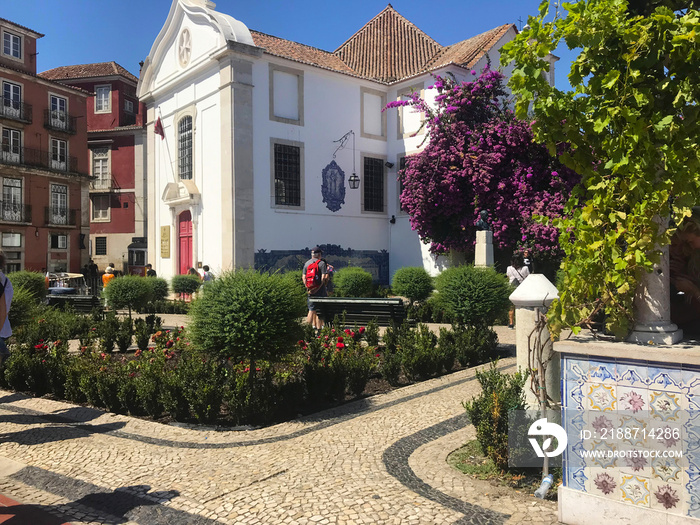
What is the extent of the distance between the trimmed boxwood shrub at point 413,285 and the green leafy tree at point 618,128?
12687 millimetres

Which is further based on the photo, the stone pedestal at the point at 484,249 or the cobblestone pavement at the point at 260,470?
the stone pedestal at the point at 484,249

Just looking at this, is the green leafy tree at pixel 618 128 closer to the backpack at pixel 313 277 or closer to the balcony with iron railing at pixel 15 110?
the backpack at pixel 313 277

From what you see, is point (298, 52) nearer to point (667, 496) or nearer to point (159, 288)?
point (159, 288)

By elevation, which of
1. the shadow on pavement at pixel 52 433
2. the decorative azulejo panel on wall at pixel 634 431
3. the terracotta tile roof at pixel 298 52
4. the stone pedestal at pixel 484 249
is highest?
the terracotta tile roof at pixel 298 52

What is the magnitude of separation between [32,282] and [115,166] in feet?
80.4

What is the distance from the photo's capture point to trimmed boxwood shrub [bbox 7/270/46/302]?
13094mm

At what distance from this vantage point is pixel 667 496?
290 centimetres

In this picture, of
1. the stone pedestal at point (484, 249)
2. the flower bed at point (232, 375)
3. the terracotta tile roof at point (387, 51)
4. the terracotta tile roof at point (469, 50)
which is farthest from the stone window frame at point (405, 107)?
the flower bed at point (232, 375)

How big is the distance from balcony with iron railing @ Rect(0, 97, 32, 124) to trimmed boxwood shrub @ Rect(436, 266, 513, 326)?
27.5m

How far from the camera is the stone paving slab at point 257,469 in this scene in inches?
134

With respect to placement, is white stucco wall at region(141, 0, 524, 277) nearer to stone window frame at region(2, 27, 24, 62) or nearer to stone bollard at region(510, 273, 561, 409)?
stone window frame at region(2, 27, 24, 62)

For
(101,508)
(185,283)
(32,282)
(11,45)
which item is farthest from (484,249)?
(11,45)

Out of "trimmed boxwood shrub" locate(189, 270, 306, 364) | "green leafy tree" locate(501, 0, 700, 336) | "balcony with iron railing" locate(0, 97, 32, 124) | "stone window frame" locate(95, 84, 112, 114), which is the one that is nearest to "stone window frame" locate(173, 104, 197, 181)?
"balcony with iron railing" locate(0, 97, 32, 124)

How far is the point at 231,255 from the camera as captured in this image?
711 inches
